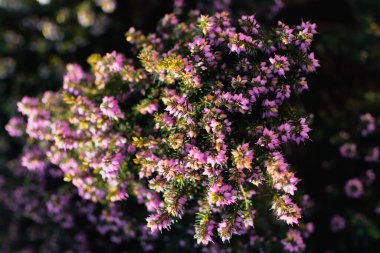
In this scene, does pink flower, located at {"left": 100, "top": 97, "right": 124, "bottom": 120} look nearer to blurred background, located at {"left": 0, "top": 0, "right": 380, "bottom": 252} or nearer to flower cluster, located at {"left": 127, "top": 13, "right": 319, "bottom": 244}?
flower cluster, located at {"left": 127, "top": 13, "right": 319, "bottom": 244}

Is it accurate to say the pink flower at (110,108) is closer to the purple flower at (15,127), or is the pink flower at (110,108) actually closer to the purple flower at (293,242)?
the purple flower at (15,127)

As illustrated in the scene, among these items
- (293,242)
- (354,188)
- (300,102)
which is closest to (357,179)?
(354,188)

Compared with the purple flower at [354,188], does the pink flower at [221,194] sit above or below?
below

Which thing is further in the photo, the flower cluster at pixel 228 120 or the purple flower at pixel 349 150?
the purple flower at pixel 349 150

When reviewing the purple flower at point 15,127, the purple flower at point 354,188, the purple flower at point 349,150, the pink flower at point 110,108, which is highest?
the purple flower at point 15,127

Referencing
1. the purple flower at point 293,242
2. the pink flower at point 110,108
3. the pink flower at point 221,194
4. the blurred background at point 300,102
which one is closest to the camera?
the pink flower at point 221,194

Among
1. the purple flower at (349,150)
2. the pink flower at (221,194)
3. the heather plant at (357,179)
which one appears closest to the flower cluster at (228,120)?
the pink flower at (221,194)

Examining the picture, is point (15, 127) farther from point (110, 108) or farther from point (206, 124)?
point (206, 124)
